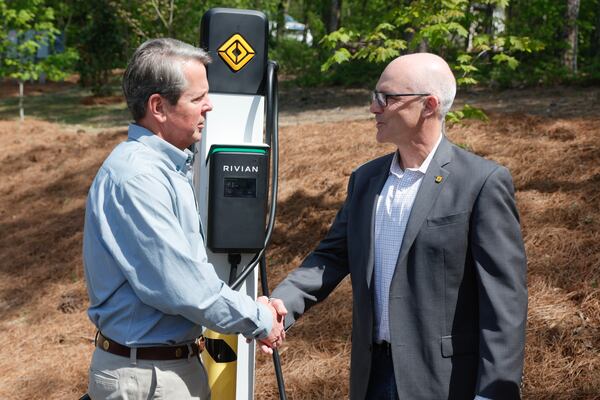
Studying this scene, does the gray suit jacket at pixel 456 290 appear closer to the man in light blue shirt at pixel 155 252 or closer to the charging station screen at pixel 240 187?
the man in light blue shirt at pixel 155 252

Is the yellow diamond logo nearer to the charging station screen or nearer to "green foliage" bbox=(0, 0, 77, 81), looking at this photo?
the charging station screen

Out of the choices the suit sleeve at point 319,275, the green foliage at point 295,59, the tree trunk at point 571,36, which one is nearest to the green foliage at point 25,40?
the green foliage at point 295,59

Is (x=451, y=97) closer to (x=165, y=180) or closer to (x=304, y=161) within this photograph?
(x=165, y=180)

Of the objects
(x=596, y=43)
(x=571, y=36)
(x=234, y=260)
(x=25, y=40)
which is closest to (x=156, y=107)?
(x=234, y=260)

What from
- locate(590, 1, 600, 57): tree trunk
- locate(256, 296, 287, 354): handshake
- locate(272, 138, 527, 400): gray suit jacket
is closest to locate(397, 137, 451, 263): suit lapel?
locate(272, 138, 527, 400): gray suit jacket

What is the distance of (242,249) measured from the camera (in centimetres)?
356

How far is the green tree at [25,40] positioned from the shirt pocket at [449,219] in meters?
12.3

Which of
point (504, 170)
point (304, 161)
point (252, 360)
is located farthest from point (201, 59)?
point (304, 161)

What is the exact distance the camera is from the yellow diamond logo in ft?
11.4

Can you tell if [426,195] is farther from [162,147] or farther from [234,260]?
[234,260]

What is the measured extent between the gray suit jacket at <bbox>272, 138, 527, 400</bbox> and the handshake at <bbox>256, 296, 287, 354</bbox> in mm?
333

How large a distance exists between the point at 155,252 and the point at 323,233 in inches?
179

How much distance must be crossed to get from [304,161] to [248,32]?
5.21m

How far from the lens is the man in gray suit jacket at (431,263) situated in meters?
2.41
